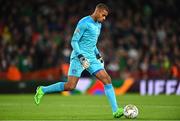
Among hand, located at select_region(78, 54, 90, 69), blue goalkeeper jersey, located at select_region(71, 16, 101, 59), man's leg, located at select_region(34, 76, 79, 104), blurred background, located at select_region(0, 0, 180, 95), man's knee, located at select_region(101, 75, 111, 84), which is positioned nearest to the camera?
hand, located at select_region(78, 54, 90, 69)

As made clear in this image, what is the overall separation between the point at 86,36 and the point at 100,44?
45.5ft

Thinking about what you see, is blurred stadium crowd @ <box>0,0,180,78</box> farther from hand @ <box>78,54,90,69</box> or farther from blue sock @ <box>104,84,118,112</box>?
hand @ <box>78,54,90,69</box>

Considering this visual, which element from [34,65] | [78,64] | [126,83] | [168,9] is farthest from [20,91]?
[78,64]

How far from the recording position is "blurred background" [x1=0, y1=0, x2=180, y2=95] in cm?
2566

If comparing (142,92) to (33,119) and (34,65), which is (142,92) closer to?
(34,65)

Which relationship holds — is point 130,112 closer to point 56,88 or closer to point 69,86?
point 69,86

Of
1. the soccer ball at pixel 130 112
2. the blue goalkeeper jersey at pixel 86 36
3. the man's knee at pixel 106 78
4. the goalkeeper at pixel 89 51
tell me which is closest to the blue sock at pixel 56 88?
the goalkeeper at pixel 89 51

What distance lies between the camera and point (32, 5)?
2945cm

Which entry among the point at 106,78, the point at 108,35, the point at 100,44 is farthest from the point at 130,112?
the point at 108,35

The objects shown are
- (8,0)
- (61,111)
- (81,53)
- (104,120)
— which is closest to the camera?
(104,120)

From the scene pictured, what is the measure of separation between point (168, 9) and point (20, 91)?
8.71m

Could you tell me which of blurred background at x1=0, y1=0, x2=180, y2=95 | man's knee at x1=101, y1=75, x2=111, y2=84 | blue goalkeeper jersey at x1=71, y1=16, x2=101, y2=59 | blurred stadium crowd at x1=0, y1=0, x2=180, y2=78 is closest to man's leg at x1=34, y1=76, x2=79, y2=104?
blue goalkeeper jersey at x1=71, y1=16, x2=101, y2=59

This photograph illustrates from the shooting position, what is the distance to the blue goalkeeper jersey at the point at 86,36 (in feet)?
45.2

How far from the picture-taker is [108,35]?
2838 cm
